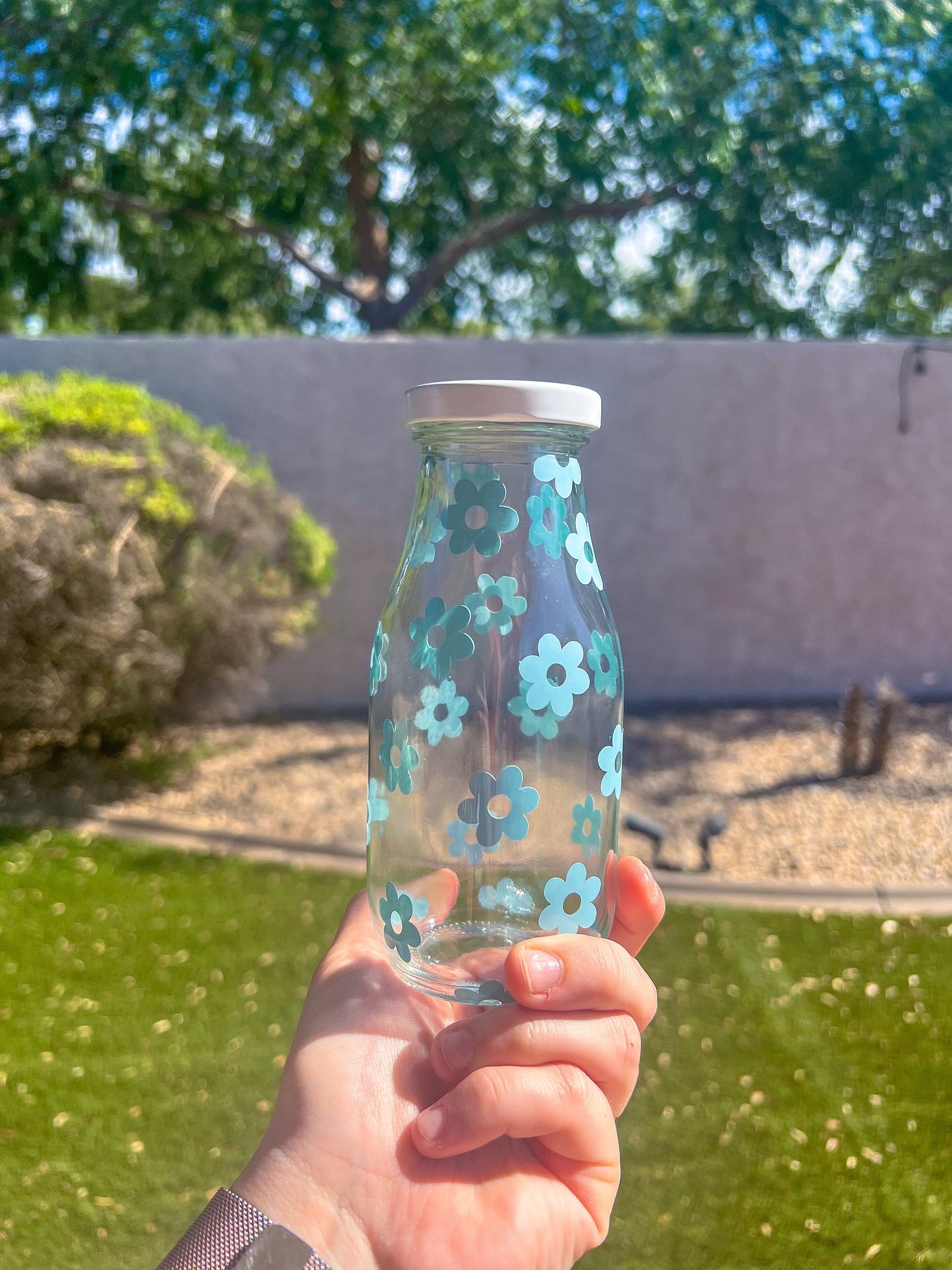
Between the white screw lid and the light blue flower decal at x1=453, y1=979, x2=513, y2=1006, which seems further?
the light blue flower decal at x1=453, y1=979, x2=513, y2=1006

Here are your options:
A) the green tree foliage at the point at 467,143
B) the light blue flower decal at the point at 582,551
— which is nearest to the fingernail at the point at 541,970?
the light blue flower decal at the point at 582,551

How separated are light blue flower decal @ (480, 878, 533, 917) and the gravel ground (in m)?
3.36

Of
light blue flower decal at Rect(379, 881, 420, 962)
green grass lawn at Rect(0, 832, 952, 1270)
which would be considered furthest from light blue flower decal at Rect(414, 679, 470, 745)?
green grass lawn at Rect(0, 832, 952, 1270)

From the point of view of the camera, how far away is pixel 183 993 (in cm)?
353

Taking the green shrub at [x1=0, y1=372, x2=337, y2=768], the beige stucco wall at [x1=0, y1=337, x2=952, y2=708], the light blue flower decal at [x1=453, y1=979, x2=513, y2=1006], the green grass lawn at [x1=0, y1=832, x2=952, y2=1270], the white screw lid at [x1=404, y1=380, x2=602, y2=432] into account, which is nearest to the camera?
the white screw lid at [x1=404, y1=380, x2=602, y2=432]

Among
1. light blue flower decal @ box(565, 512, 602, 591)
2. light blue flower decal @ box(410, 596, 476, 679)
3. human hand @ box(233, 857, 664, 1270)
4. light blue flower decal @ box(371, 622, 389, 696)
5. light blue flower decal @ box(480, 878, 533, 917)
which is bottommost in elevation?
human hand @ box(233, 857, 664, 1270)

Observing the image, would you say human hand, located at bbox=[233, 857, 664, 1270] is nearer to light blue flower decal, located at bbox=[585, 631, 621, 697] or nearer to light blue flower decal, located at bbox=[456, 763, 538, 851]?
light blue flower decal, located at bbox=[456, 763, 538, 851]

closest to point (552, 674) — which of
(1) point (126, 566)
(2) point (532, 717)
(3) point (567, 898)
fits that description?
(2) point (532, 717)

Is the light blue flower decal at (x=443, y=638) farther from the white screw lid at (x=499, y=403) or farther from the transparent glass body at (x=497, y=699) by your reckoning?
the white screw lid at (x=499, y=403)

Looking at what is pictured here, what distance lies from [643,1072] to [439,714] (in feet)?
7.42

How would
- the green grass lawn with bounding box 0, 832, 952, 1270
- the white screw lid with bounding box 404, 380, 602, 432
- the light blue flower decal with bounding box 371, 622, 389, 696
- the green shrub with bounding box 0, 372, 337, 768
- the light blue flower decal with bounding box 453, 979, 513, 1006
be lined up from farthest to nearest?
the green shrub with bounding box 0, 372, 337, 768, the green grass lawn with bounding box 0, 832, 952, 1270, the light blue flower decal with bounding box 371, 622, 389, 696, the light blue flower decal with bounding box 453, 979, 513, 1006, the white screw lid with bounding box 404, 380, 602, 432

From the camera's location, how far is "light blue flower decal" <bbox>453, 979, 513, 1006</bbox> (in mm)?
1247

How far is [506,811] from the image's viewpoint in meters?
1.25

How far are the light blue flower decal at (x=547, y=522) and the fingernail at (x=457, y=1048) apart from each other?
2.06 ft
